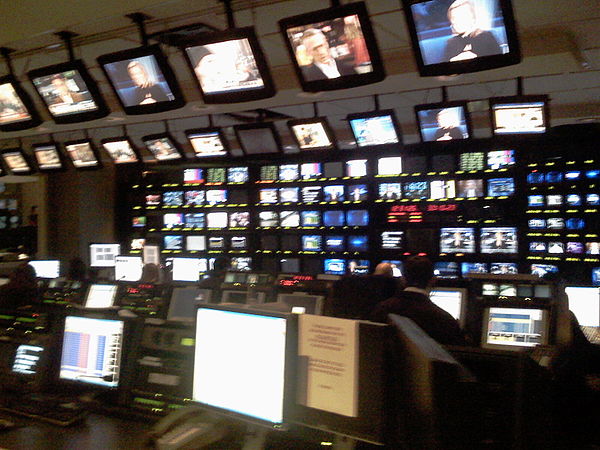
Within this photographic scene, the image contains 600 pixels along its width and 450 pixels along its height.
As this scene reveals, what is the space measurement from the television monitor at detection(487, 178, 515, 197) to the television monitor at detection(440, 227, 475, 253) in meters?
0.62

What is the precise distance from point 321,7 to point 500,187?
4727mm

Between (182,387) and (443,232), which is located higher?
(443,232)

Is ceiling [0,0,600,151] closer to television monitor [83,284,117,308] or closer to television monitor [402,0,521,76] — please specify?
television monitor [402,0,521,76]

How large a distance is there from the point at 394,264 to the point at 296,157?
2493 millimetres

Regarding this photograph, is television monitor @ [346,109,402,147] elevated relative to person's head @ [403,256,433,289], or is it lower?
elevated

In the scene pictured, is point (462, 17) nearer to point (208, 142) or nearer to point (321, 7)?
point (321, 7)

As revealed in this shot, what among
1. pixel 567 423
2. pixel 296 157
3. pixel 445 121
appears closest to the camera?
pixel 567 423

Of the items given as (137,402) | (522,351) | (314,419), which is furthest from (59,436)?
(522,351)

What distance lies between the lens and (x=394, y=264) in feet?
30.1

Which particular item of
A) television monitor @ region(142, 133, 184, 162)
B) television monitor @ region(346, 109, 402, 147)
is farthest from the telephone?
television monitor @ region(142, 133, 184, 162)

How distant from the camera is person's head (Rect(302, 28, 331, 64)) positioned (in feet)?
11.6

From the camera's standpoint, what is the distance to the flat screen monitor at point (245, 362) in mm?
2047

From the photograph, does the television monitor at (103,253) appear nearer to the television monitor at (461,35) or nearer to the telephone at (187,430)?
the television monitor at (461,35)

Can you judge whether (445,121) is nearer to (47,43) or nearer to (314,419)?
(47,43)
